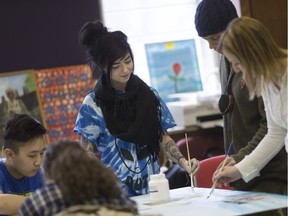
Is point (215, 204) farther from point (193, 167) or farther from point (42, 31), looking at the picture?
point (42, 31)

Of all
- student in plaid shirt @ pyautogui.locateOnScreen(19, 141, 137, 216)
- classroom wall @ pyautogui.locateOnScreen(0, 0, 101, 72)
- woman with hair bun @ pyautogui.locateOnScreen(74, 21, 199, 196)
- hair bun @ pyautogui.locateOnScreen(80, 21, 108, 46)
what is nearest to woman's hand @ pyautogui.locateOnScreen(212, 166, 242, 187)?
woman with hair bun @ pyautogui.locateOnScreen(74, 21, 199, 196)

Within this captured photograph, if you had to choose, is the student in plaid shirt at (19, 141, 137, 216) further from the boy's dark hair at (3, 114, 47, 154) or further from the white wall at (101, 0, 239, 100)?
the white wall at (101, 0, 239, 100)

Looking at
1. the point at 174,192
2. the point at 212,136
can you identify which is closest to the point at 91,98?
the point at 174,192

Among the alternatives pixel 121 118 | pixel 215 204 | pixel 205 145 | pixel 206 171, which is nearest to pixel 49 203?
pixel 215 204

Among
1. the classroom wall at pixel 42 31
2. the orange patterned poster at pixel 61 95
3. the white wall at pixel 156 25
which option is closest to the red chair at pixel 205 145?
the white wall at pixel 156 25

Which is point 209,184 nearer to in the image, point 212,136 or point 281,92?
point 281,92

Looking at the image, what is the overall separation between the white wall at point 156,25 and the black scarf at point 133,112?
2.72 m

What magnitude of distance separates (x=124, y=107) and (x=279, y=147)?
35.7 inches

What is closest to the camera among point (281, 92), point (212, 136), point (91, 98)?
point (281, 92)

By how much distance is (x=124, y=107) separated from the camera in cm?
297

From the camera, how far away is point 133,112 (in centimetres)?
300

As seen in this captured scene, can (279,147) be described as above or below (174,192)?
above

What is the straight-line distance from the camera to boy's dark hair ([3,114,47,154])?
257 centimetres

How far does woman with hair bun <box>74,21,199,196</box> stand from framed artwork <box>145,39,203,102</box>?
273 centimetres
